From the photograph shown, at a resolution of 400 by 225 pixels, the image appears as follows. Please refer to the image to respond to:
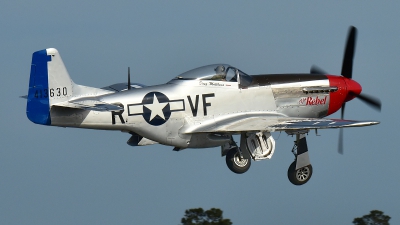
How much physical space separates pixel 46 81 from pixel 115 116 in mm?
1675

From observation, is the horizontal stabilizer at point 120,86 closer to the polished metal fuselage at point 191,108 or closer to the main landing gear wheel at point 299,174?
the polished metal fuselage at point 191,108

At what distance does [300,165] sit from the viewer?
883 inches

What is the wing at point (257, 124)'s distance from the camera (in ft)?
67.6

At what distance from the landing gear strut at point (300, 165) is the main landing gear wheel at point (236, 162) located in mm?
1049

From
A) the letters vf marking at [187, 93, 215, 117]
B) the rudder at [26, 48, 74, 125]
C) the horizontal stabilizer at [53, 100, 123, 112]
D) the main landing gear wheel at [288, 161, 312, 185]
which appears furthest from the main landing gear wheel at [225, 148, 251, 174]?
the rudder at [26, 48, 74, 125]

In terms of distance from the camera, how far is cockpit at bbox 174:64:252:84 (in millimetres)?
21500

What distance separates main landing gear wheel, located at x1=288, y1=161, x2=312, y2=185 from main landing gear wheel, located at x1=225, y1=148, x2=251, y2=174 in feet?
3.30

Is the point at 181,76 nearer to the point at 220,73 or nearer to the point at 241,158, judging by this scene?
the point at 220,73

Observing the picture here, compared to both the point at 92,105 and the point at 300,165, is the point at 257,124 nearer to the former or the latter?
the point at 300,165

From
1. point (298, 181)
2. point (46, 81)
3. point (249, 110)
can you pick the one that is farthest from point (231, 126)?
point (46, 81)

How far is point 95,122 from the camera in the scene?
20391mm

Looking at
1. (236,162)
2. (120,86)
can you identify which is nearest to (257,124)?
(236,162)

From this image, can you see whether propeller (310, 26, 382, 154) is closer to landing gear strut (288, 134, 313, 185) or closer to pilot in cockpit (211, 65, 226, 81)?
landing gear strut (288, 134, 313, 185)

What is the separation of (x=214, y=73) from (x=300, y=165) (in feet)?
9.90
